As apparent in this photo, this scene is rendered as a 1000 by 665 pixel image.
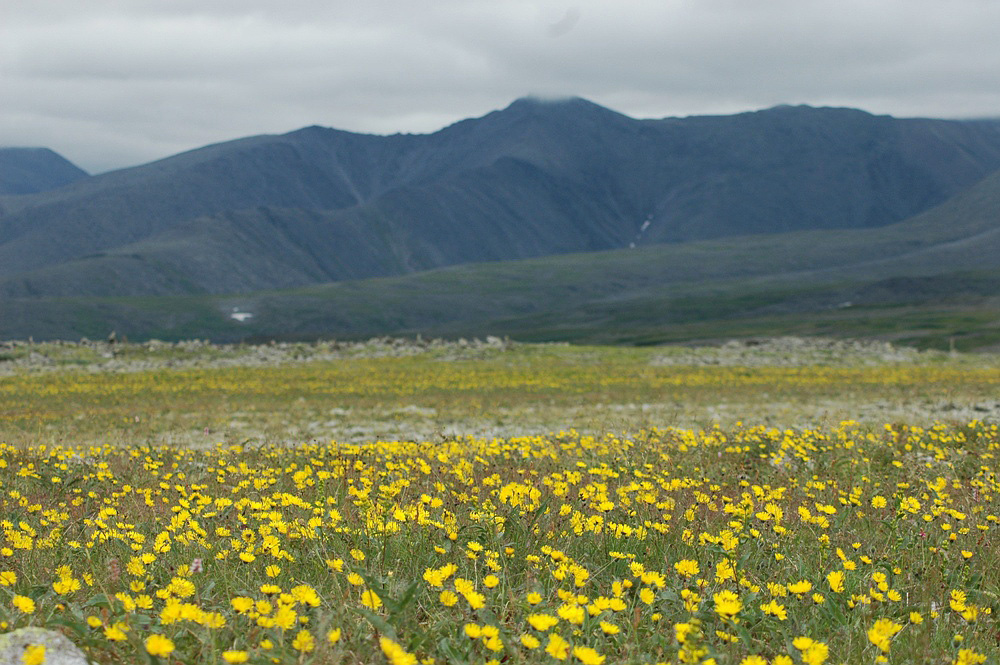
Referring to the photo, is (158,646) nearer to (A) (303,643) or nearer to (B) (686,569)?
(A) (303,643)

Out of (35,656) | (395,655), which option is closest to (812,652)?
(395,655)

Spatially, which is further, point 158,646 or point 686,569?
point 686,569

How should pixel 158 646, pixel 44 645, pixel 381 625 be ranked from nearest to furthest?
pixel 158 646
pixel 44 645
pixel 381 625

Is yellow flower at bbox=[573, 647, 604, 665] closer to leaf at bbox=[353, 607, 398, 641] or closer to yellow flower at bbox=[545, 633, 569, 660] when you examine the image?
yellow flower at bbox=[545, 633, 569, 660]

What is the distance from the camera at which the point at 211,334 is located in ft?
644

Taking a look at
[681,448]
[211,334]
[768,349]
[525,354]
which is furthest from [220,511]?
[211,334]

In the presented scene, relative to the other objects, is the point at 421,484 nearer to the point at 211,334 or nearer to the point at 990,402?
the point at 990,402

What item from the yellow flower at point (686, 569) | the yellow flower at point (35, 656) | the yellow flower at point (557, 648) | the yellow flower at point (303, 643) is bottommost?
the yellow flower at point (686, 569)

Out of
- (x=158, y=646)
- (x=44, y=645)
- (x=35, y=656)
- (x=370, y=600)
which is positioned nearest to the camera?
(x=35, y=656)

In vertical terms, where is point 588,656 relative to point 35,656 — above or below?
below

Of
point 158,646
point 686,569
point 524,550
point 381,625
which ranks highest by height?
point 158,646

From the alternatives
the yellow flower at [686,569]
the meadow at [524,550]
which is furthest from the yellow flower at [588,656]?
the yellow flower at [686,569]

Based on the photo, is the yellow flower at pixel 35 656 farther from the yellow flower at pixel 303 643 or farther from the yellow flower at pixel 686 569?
the yellow flower at pixel 686 569

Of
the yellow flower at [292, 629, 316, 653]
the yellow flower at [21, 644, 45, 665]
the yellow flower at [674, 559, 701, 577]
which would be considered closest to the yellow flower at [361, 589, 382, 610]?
the yellow flower at [292, 629, 316, 653]
